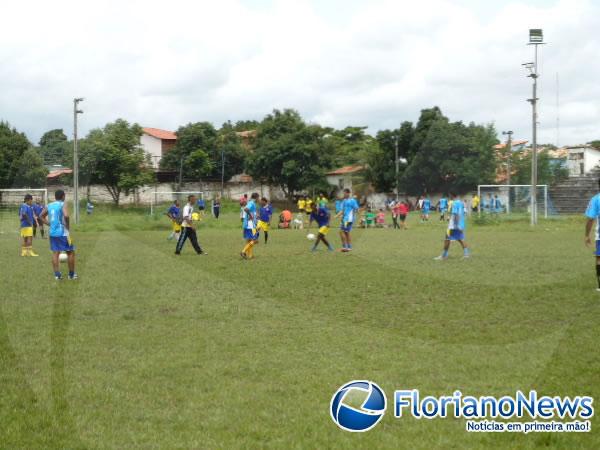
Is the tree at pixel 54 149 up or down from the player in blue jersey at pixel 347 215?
up

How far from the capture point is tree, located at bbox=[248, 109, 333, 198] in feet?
198

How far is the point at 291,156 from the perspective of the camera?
198 ft

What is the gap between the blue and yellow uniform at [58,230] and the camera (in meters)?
13.4

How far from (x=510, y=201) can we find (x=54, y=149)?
54.5 metres

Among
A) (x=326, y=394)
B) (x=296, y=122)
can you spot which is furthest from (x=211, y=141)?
(x=326, y=394)

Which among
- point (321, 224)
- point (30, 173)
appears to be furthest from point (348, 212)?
point (30, 173)

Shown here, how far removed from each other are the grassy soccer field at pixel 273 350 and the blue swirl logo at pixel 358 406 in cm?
9

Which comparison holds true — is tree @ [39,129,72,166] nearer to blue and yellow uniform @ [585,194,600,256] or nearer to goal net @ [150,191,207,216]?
goal net @ [150,191,207,216]

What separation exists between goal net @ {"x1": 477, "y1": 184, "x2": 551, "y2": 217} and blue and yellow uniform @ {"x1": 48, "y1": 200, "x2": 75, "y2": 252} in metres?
31.1

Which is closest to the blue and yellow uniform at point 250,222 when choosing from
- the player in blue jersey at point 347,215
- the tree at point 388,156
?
the player in blue jersey at point 347,215

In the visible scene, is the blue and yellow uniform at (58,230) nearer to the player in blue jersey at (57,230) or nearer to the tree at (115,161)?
the player in blue jersey at (57,230)

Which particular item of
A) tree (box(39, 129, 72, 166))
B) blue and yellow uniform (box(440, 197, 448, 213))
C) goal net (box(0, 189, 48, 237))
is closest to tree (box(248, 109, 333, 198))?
blue and yellow uniform (box(440, 197, 448, 213))

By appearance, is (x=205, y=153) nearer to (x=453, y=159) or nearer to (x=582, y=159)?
(x=453, y=159)

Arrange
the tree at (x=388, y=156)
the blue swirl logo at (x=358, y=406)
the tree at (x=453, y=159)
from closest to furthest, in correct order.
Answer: the blue swirl logo at (x=358, y=406) < the tree at (x=453, y=159) < the tree at (x=388, y=156)
